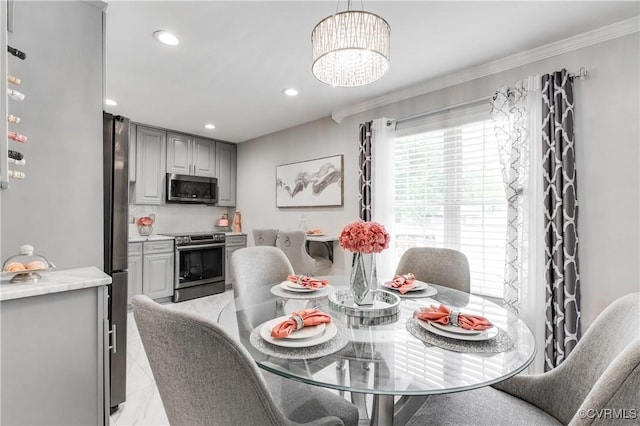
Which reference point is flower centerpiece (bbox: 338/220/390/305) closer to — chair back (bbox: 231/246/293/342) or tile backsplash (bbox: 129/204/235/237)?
chair back (bbox: 231/246/293/342)

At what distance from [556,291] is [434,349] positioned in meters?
1.71

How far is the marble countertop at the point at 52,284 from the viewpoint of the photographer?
3.25 feet

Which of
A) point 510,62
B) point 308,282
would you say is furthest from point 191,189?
point 510,62

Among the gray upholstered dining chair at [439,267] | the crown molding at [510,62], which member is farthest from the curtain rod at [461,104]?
the gray upholstered dining chair at [439,267]

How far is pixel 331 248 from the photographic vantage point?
378 cm

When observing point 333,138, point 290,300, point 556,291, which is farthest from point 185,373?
point 333,138

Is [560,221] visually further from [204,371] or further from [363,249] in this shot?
[204,371]

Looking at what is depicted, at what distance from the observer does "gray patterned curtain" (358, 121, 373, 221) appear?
329cm

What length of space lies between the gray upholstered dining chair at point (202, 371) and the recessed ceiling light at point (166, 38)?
208 centimetres

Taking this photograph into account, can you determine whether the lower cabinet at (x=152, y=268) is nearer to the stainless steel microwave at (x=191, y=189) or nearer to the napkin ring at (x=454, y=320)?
the stainless steel microwave at (x=191, y=189)

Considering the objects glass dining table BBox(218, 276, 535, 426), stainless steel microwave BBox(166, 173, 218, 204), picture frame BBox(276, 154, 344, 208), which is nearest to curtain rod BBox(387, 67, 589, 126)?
picture frame BBox(276, 154, 344, 208)

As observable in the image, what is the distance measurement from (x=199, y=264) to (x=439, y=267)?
11.5 feet

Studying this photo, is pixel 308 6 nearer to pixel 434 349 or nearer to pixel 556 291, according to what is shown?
pixel 434 349

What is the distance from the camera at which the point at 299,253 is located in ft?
11.1
